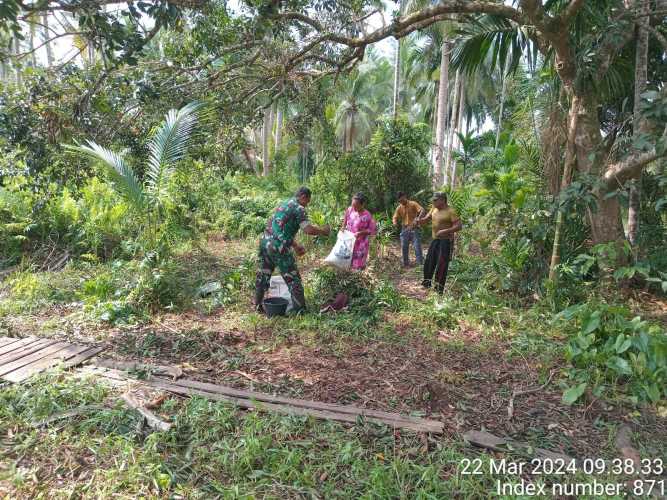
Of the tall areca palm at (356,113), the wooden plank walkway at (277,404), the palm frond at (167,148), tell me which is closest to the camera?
the wooden plank walkway at (277,404)

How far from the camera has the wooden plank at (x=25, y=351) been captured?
4.03 m

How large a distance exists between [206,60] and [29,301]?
4038mm

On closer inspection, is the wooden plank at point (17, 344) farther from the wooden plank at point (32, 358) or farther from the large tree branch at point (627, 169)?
the large tree branch at point (627, 169)

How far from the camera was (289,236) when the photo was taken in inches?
206

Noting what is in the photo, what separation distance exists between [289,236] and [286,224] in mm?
149

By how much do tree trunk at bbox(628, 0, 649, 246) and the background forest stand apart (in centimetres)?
3

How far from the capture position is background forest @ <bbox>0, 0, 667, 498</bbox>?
9.70 feet

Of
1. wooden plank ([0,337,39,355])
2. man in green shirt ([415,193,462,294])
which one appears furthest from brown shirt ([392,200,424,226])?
wooden plank ([0,337,39,355])

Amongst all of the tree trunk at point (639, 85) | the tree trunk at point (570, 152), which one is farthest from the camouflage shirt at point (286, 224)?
the tree trunk at point (639, 85)

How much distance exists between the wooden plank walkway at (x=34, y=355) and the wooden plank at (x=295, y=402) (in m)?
1.18

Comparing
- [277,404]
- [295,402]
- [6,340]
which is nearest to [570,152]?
[295,402]

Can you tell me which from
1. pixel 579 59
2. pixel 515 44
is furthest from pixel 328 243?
pixel 579 59

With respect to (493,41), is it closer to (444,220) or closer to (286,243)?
(444,220)

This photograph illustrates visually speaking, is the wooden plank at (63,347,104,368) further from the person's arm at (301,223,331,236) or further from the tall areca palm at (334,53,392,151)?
the tall areca palm at (334,53,392,151)
